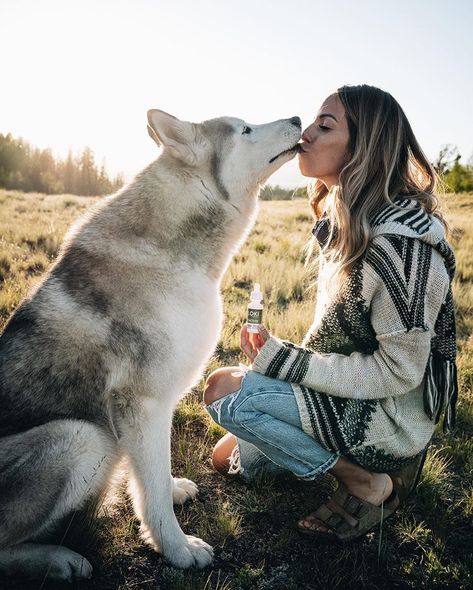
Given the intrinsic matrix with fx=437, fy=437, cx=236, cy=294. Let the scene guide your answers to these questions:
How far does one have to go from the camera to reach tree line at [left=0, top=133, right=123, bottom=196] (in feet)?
112

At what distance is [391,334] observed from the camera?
7.72ft

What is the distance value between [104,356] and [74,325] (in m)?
0.23

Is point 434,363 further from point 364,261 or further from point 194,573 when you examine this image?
point 194,573

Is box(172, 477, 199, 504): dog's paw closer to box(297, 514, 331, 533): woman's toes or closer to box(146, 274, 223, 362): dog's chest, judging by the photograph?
box(297, 514, 331, 533): woman's toes

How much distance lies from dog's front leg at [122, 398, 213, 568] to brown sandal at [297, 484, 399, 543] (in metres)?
0.71

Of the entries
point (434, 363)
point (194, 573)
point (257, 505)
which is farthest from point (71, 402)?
point (434, 363)

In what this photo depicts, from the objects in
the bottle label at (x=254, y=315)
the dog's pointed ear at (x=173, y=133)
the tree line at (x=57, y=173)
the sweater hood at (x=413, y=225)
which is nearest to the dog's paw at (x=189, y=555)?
the bottle label at (x=254, y=315)

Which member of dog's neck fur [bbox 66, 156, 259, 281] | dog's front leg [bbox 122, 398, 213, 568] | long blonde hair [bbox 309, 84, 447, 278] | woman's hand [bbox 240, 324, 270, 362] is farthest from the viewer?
woman's hand [bbox 240, 324, 270, 362]

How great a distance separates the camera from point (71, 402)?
222 centimetres

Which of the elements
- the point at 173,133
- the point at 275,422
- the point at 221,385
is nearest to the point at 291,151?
the point at 173,133

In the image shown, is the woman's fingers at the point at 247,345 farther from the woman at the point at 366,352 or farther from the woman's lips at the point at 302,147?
the woman's lips at the point at 302,147

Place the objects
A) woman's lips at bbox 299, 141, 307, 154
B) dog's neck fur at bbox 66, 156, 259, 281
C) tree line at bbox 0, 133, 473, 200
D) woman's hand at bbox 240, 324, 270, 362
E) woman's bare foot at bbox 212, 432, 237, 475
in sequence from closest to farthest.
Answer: dog's neck fur at bbox 66, 156, 259, 281, woman's hand at bbox 240, 324, 270, 362, woman's lips at bbox 299, 141, 307, 154, woman's bare foot at bbox 212, 432, 237, 475, tree line at bbox 0, 133, 473, 200

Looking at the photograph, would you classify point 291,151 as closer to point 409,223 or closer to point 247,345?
point 409,223

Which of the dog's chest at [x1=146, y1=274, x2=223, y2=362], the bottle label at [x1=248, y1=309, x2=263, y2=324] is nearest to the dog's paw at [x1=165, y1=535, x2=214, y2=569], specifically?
the dog's chest at [x1=146, y1=274, x2=223, y2=362]
